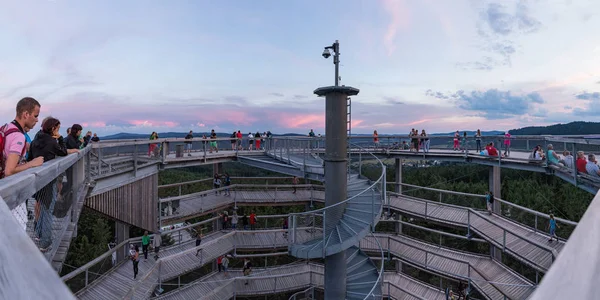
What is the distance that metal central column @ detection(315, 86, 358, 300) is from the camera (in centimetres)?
1184

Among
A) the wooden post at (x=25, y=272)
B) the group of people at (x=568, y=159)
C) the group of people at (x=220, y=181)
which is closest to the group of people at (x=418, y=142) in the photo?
the group of people at (x=568, y=159)

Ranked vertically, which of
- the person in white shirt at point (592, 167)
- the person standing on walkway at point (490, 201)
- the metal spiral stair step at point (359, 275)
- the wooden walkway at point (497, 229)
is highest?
the person in white shirt at point (592, 167)

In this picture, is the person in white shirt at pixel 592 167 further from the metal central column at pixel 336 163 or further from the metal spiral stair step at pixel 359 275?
the metal spiral stair step at pixel 359 275

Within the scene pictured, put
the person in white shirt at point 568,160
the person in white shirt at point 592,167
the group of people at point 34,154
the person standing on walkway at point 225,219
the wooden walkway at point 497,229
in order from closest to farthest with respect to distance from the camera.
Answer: the group of people at point 34,154 < the person in white shirt at point 592,167 < the person in white shirt at point 568,160 < the wooden walkway at point 497,229 < the person standing on walkway at point 225,219

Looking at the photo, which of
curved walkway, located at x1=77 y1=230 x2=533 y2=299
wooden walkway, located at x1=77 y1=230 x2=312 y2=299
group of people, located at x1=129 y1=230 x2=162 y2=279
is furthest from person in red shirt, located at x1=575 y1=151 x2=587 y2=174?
group of people, located at x1=129 y1=230 x2=162 y2=279

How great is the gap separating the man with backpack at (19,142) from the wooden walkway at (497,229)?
1244 centimetres

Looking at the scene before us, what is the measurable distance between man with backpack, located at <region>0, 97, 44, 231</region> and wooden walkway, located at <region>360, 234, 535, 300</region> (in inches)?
548

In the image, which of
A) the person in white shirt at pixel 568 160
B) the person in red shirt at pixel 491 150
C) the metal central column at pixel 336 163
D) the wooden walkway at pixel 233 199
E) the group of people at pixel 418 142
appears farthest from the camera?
the group of people at pixel 418 142

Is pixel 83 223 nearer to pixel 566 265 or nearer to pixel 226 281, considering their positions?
pixel 226 281

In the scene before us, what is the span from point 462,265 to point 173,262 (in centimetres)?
1390

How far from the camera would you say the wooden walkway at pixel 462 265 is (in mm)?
13461

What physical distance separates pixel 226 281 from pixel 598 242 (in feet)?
65.0

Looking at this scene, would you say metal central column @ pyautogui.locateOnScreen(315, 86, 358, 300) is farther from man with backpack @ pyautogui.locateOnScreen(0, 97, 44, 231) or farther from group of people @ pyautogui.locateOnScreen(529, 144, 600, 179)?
man with backpack @ pyautogui.locateOnScreen(0, 97, 44, 231)

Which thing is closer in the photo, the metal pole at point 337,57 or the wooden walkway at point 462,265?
the metal pole at point 337,57
